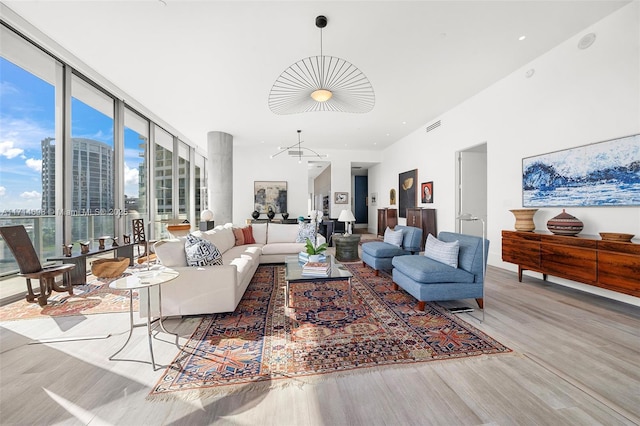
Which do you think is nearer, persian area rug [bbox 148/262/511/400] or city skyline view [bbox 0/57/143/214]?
persian area rug [bbox 148/262/511/400]

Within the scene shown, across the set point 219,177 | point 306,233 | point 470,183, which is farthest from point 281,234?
point 470,183

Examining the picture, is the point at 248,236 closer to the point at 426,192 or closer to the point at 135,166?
the point at 135,166

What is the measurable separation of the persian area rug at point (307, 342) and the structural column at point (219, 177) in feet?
15.2

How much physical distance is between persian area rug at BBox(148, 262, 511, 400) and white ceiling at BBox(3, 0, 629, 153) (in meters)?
3.44

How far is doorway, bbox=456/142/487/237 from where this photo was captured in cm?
596

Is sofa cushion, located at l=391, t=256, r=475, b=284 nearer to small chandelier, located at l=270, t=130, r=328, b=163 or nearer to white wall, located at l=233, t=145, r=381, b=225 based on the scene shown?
small chandelier, located at l=270, t=130, r=328, b=163

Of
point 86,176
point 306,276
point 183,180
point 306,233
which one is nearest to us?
point 306,276

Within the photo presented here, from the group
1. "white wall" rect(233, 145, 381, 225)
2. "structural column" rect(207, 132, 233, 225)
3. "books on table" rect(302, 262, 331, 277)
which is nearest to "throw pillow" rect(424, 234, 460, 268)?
"books on table" rect(302, 262, 331, 277)

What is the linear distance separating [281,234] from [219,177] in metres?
3.08

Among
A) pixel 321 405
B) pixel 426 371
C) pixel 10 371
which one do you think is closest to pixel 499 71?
pixel 426 371

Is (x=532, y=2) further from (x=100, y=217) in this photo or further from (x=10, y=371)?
(x=100, y=217)

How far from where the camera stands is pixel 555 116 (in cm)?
379

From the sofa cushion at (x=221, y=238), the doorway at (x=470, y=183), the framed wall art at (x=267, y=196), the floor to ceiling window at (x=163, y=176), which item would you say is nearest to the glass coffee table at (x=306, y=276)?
Result: the sofa cushion at (x=221, y=238)

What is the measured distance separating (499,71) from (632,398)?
4.66m
